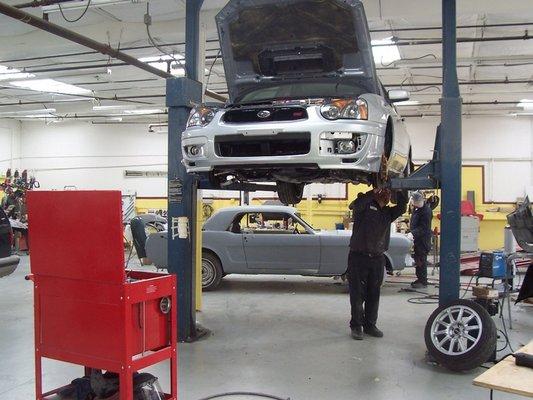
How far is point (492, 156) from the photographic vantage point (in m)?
16.1

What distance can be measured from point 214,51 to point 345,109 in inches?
238

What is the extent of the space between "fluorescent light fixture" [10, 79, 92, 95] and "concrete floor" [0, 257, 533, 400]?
20.6ft

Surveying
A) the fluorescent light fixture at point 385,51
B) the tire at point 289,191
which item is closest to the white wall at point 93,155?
the fluorescent light fixture at point 385,51

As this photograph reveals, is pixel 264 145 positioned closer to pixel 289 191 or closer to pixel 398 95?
pixel 398 95

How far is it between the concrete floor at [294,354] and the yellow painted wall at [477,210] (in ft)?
27.8

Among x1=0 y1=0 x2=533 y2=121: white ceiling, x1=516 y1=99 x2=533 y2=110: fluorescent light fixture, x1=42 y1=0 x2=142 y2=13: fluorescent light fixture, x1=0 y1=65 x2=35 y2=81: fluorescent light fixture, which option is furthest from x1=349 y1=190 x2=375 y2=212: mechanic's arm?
x1=516 y1=99 x2=533 y2=110: fluorescent light fixture

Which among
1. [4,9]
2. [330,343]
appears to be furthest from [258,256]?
[4,9]

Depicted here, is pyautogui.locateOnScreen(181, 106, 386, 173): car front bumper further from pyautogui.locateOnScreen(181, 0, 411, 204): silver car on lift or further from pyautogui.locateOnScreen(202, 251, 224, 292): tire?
pyautogui.locateOnScreen(202, 251, 224, 292): tire

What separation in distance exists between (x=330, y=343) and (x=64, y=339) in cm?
340

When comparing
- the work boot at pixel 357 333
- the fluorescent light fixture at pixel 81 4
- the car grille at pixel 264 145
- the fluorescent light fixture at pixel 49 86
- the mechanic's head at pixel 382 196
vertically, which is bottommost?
the work boot at pixel 357 333

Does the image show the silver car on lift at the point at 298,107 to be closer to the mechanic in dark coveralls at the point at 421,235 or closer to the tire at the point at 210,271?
the tire at the point at 210,271

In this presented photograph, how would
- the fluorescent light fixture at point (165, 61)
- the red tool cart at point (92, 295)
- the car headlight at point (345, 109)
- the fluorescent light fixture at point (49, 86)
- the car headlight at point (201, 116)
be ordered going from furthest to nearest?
the fluorescent light fixture at point (49, 86) → the fluorescent light fixture at point (165, 61) → the car headlight at point (201, 116) → the car headlight at point (345, 109) → the red tool cart at point (92, 295)

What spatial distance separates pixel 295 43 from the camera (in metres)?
5.07

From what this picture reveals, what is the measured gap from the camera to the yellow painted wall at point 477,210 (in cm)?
1563
